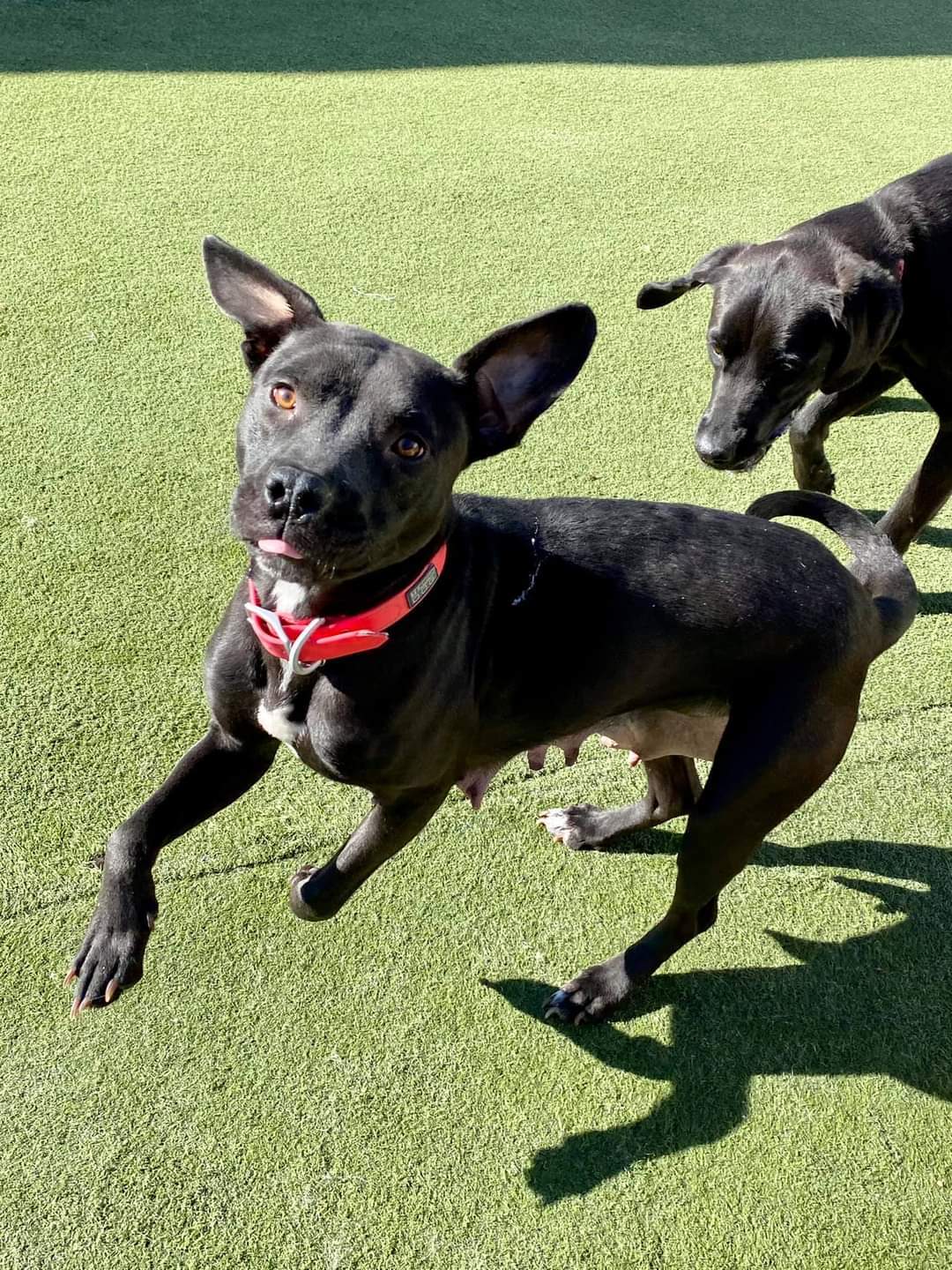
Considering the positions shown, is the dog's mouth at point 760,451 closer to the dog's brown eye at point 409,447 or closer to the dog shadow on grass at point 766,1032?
the dog shadow on grass at point 766,1032

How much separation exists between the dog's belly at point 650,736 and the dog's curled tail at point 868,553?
50 cm

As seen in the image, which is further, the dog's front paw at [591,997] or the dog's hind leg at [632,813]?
the dog's hind leg at [632,813]

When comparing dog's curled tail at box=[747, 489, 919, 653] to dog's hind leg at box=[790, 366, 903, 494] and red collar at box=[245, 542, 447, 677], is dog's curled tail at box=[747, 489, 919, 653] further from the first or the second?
dog's hind leg at box=[790, 366, 903, 494]

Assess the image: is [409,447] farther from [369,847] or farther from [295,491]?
[369,847]

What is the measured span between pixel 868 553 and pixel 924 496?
1414 mm

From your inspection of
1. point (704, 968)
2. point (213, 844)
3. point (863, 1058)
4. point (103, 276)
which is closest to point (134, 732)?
point (213, 844)

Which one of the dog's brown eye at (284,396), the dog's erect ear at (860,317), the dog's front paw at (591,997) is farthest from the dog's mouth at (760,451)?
the dog's brown eye at (284,396)

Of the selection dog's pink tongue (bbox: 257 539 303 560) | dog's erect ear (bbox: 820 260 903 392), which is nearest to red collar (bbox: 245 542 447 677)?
dog's pink tongue (bbox: 257 539 303 560)

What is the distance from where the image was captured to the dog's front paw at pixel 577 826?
3.48m

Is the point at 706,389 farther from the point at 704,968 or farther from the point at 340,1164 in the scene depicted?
the point at 340,1164

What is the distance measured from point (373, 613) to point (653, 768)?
4.22 ft

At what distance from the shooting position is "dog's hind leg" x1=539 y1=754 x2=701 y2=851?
134 inches

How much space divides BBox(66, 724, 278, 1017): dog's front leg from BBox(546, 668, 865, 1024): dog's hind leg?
1.09 meters

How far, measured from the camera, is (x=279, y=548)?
2.22 metres
